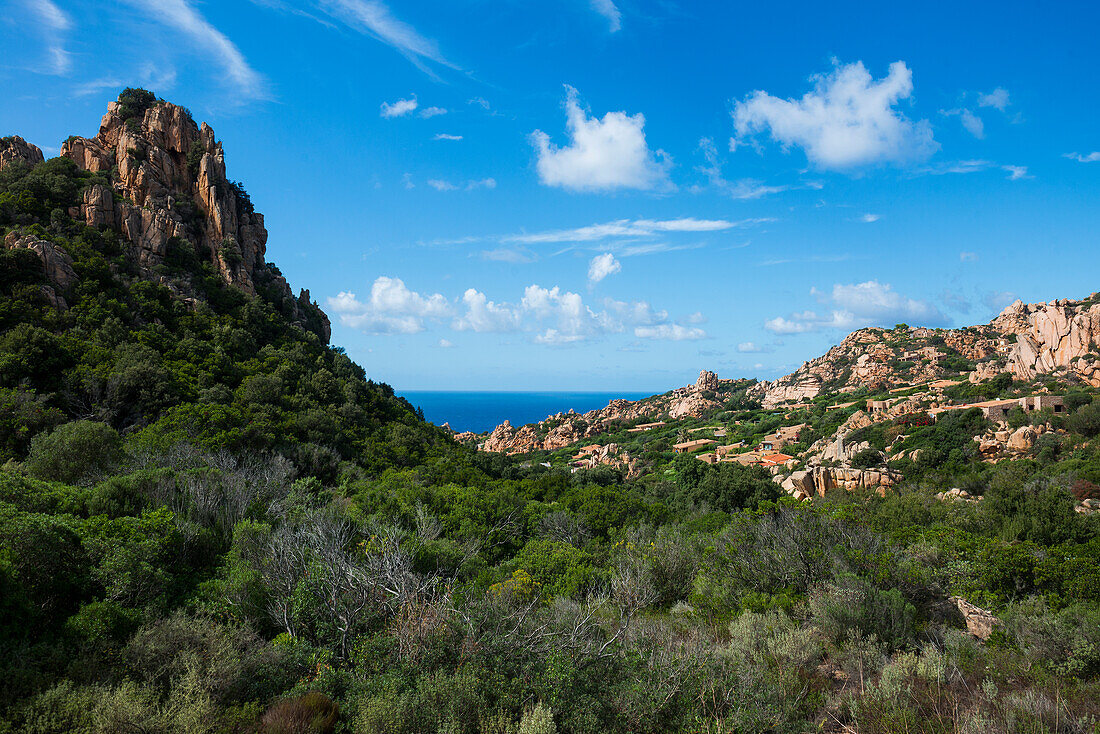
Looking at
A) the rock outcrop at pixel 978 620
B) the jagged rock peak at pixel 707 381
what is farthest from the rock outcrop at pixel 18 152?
the jagged rock peak at pixel 707 381

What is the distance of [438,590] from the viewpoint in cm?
869

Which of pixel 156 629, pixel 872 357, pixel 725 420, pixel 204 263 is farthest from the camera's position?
pixel 872 357

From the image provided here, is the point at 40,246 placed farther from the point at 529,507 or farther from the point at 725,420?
the point at 725,420

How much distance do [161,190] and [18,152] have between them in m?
6.85

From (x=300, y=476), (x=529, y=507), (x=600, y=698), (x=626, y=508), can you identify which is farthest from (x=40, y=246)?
(x=600, y=698)

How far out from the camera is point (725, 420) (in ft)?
232

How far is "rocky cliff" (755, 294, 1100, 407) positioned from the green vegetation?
24.6 metres

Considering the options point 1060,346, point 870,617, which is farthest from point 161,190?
point 1060,346

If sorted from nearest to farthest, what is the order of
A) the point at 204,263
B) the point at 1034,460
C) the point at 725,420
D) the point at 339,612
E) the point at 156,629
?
the point at 156,629 → the point at 339,612 → the point at 1034,460 → the point at 204,263 → the point at 725,420

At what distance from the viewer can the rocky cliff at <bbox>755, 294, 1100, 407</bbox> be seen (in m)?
38.6

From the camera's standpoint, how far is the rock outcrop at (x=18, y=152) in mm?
26409

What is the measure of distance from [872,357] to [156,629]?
8993 cm

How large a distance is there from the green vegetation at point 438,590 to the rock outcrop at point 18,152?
8.15 meters

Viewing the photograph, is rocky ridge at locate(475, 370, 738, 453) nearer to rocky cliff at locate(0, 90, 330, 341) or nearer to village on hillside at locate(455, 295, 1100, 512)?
village on hillside at locate(455, 295, 1100, 512)
